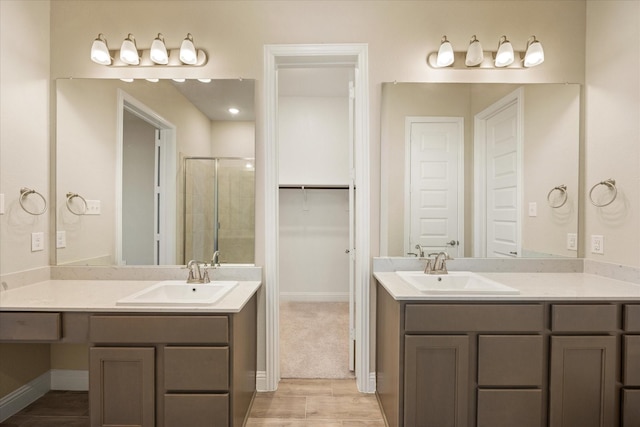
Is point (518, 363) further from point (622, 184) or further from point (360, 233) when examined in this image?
point (622, 184)

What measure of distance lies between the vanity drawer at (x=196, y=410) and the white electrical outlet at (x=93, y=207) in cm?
132

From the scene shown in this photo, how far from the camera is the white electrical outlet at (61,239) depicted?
6.69 feet

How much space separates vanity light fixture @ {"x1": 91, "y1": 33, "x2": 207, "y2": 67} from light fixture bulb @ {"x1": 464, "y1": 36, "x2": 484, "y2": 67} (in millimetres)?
1732

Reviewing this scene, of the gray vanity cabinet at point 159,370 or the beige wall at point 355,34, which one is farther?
the beige wall at point 355,34

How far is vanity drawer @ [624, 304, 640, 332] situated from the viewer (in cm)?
150

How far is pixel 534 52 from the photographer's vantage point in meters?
1.97

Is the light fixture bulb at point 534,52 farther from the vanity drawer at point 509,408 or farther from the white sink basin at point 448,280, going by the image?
the vanity drawer at point 509,408

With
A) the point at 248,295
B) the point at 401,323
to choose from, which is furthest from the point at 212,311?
the point at 401,323

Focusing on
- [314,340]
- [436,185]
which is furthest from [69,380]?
[436,185]

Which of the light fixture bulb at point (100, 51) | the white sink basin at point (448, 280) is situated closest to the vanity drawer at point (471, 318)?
the white sink basin at point (448, 280)

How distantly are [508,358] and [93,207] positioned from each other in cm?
259

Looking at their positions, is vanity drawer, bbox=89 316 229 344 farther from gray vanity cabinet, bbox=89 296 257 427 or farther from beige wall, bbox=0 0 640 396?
beige wall, bbox=0 0 640 396

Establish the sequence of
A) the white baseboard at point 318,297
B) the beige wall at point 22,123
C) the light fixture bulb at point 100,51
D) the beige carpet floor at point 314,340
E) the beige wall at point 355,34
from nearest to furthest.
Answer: the beige wall at point 22,123 < the light fixture bulb at point 100,51 < the beige wall at point 355,34 < the beige carpet floor at point 314,340 < the white baseboard at point 318,297

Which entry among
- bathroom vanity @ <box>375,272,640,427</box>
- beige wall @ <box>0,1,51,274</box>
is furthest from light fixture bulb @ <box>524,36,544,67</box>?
beige wall @ <box>0,1,51,274</box>
